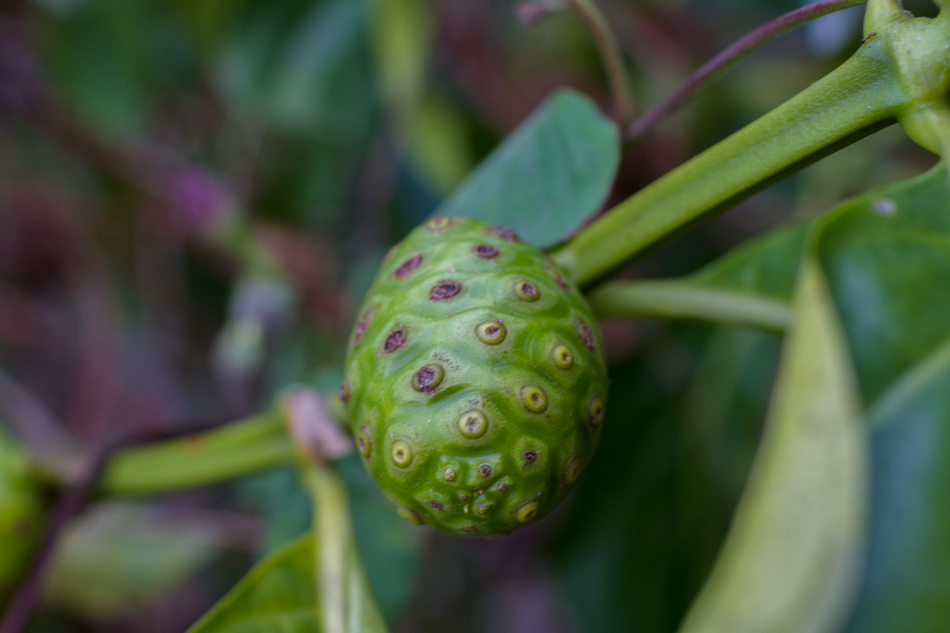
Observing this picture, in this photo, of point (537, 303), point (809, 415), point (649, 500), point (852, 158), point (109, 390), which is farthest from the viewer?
point (109, 390)

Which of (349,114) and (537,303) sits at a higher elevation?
(349,114)

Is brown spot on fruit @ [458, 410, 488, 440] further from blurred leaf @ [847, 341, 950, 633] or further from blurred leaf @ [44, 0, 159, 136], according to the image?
blurred leaf @ [44, 0, 159, 136]

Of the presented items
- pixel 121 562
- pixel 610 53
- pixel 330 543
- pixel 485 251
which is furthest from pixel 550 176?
pixel 121 562

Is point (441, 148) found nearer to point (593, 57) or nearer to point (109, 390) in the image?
point (593, 57)

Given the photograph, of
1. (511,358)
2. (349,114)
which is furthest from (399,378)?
(349,114)

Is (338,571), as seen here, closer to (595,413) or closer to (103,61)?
(595,413)

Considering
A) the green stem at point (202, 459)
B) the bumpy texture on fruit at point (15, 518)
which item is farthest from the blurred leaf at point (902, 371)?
the bumpy texture on fruit at point (15, 518)

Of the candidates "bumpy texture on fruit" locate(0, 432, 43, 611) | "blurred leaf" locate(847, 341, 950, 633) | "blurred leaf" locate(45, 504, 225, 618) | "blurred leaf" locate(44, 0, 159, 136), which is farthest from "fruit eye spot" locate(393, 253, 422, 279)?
"blurred leaf" locate(44, 0, 159, 136)
